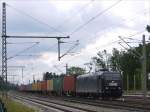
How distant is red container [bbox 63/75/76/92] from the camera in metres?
68.8

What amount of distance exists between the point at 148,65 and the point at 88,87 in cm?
4984

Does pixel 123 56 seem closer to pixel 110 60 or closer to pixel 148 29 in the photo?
pixel 110 60

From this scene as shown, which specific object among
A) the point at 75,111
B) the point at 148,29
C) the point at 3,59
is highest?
the point at 148,29

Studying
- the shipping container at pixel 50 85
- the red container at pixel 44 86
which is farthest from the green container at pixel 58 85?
the red container at pixel 44 86

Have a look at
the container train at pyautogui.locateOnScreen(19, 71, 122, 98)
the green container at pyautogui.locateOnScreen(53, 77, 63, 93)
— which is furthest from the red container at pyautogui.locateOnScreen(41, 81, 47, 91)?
the container train at pyautogui.locateOnScreen(19, 71, 122, 98)

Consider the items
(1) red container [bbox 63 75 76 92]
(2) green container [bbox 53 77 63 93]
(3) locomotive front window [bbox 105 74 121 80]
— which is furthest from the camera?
(2) green container [bbox 53 77 63 93]

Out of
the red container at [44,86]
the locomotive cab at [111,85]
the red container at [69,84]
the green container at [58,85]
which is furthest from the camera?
the red container at [44,86]

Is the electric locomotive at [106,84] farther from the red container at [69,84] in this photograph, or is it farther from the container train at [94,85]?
the red container at [69,84]

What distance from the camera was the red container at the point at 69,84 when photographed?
68.8m

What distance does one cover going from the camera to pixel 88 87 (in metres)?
57.1

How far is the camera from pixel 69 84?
71.4m

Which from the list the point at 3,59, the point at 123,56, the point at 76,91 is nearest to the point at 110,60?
the point at 123,56

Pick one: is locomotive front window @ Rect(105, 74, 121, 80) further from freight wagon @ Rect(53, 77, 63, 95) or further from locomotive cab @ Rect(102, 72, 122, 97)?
freight wagon @ Rect(53, 77, 63, 95)

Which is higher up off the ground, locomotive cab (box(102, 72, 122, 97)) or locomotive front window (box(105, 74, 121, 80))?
locomotive front window (box(105, 74, 121, 80))
